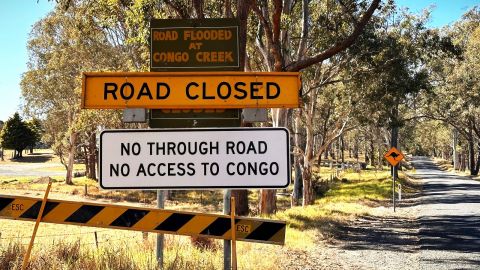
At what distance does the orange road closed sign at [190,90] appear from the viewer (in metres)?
4.36

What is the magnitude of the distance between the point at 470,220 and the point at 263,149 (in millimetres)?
15222

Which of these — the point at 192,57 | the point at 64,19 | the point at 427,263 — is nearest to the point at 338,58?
the point at 427,263

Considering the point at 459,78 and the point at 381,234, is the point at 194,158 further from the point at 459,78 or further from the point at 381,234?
the point at 459,78

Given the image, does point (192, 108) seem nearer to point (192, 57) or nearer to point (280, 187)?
point (192, 57)

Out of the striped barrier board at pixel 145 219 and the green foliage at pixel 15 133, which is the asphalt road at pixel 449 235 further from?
the green foliage at pixel 15 133

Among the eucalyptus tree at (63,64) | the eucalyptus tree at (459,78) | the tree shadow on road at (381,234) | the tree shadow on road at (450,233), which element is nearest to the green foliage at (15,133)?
the eucalyptus tree at (63,64)

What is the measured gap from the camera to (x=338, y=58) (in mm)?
23094

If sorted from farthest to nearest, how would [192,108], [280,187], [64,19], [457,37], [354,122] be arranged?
[457,37]
[64,19]
[354,122]
[192,108]
[280,187]

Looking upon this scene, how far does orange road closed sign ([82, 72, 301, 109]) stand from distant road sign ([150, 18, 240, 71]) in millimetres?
402

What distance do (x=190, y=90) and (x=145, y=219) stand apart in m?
1.23

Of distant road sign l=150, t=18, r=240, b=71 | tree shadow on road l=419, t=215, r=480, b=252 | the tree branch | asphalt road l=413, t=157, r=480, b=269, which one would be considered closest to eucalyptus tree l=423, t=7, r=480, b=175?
asphalt road l=413, t=157, r=480, b=269

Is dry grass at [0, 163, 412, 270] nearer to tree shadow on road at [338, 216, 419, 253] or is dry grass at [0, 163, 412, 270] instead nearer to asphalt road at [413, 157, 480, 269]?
tree shadow on road at [338, 216, 419, 253]


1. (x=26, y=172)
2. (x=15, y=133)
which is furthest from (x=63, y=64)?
(x=15, y=133)

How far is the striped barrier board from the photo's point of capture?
413 cm
